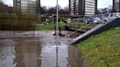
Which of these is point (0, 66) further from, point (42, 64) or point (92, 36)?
point (92, 36)

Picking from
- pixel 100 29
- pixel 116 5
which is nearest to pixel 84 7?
pixel 116 5

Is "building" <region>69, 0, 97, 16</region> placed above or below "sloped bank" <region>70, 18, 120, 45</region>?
above

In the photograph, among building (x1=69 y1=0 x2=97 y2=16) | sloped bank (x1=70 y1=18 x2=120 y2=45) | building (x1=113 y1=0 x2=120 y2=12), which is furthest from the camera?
building (x1=113 y1=0 x2=120 y2=12)

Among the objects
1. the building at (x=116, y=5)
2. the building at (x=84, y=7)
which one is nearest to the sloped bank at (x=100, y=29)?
the building at (x=84, y=7)

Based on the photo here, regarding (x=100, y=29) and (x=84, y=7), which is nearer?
(x=100, y=29)

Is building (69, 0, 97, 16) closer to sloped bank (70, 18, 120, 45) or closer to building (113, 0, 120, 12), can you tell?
building (113, 0, 120, 12)

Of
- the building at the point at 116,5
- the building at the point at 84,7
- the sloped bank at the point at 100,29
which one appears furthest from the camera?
the building at the point at 116,5

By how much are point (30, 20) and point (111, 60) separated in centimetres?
1858

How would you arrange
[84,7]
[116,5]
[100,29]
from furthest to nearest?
1. [116,5]
2. [84,7]
3. [100,29]

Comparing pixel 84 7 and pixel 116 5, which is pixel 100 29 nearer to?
pixel 84 7

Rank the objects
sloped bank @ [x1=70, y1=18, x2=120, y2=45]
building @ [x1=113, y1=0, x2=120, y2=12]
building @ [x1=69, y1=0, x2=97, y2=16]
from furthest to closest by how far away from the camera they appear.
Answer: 1. building @ [x1=113, y1=0, x2=120, y2=12]
2. building @ [x1=69, y1=0, x2=97, y2=16]
3. sloped bank @ [x1=70, y1=18, x2=120, y2=45]

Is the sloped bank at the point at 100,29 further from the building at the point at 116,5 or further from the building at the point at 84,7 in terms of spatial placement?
the building at the point at 116,5

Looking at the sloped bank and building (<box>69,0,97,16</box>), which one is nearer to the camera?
the sloped bank

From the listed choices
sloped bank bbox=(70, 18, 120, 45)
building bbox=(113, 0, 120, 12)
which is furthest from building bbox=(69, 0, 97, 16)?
sloped bank bbox=(70, 18, 120, 45)
